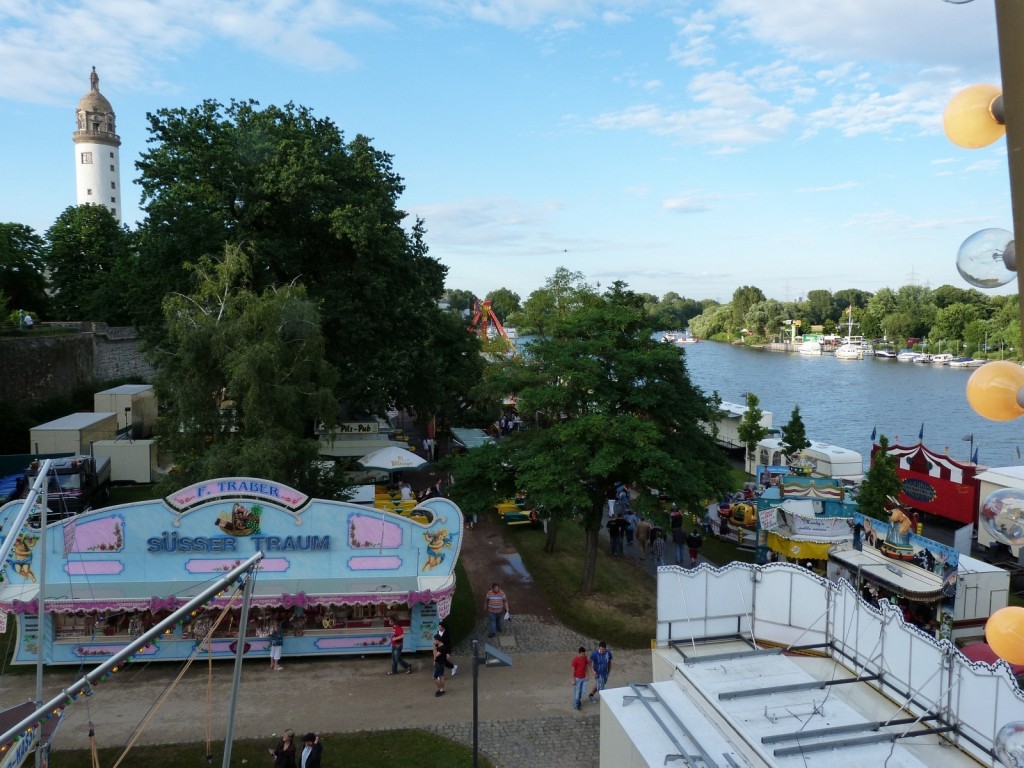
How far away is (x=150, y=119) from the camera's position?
94.0 feet

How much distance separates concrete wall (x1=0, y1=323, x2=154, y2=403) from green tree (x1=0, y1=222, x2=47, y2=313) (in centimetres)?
1074

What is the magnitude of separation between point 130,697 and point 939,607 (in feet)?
55.7

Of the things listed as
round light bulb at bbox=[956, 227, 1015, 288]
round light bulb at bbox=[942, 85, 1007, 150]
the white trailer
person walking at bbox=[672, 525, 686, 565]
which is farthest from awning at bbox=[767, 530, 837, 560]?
round light bulb at bbox=[942, 85, 1007, 150]

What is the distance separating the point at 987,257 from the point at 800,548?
63.9ft

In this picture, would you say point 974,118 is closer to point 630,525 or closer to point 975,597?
point 975,597

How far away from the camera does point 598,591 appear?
65.8 feet

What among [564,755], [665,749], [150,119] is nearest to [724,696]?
[665,749]

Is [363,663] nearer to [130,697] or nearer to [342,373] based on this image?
[130,697]

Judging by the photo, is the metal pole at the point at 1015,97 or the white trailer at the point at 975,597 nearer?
the metal pole at the point at 1015,97

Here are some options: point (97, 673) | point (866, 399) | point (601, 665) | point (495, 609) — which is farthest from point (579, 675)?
point (866, 399)

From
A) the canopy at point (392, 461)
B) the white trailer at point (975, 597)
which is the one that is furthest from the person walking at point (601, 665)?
the canopy at point (392, 461)

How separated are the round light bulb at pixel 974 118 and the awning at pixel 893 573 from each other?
55.5 feet

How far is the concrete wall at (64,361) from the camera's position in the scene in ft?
123

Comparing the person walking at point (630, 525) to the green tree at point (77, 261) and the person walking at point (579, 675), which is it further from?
the green tree at point (77, 261)
